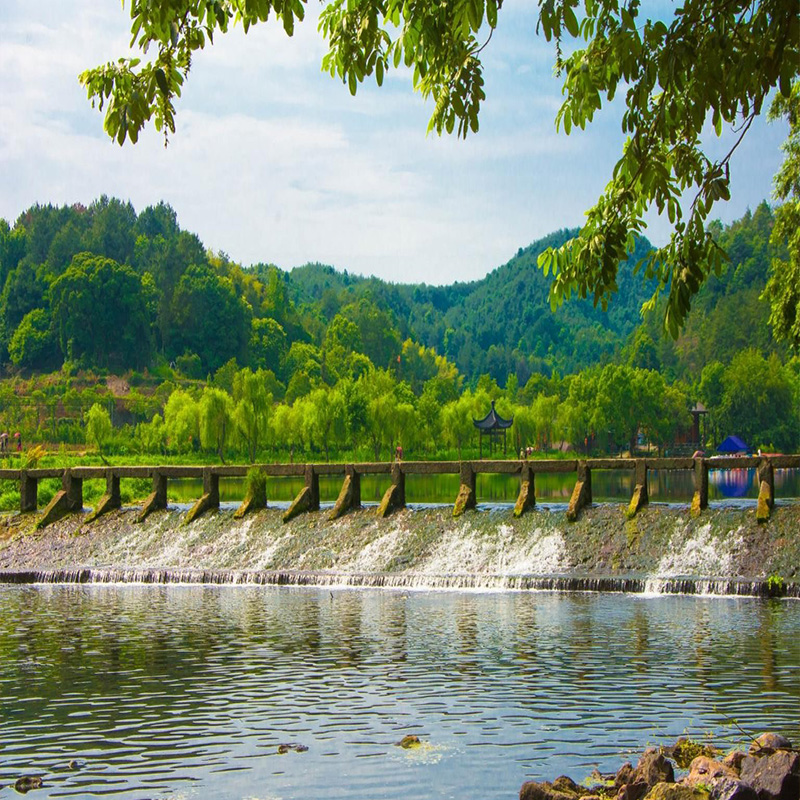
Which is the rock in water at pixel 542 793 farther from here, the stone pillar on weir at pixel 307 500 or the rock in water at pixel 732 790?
the stone pillar on weir at pixel 307 500

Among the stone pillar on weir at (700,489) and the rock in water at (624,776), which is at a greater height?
the stone pillar on weir at (700,489)

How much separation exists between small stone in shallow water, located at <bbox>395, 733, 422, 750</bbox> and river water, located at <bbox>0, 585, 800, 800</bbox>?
14 centimetres

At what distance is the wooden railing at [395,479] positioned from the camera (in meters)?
34.0

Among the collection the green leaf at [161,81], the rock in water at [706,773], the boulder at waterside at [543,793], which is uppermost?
the green leaf at [161,81]

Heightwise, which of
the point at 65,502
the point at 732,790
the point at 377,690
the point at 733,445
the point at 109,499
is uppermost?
the point at 733,445

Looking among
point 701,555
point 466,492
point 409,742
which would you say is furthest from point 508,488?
point 409,742

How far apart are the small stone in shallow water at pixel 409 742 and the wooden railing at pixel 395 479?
18259mm

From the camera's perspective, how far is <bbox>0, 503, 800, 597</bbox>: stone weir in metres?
30.9

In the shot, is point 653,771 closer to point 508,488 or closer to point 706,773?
point 706,773

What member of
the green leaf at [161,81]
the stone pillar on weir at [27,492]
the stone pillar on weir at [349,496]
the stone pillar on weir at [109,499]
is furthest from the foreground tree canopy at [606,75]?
the stone pillar on weir at [27,492]

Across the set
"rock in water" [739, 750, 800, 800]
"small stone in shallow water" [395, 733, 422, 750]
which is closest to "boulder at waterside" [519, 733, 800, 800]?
"rock in water" [739, 750, 800, 800]

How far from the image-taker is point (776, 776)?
1110 centimetres

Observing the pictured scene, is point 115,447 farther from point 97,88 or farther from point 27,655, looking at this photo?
point 97,88

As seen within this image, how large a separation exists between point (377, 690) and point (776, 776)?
8777mm
